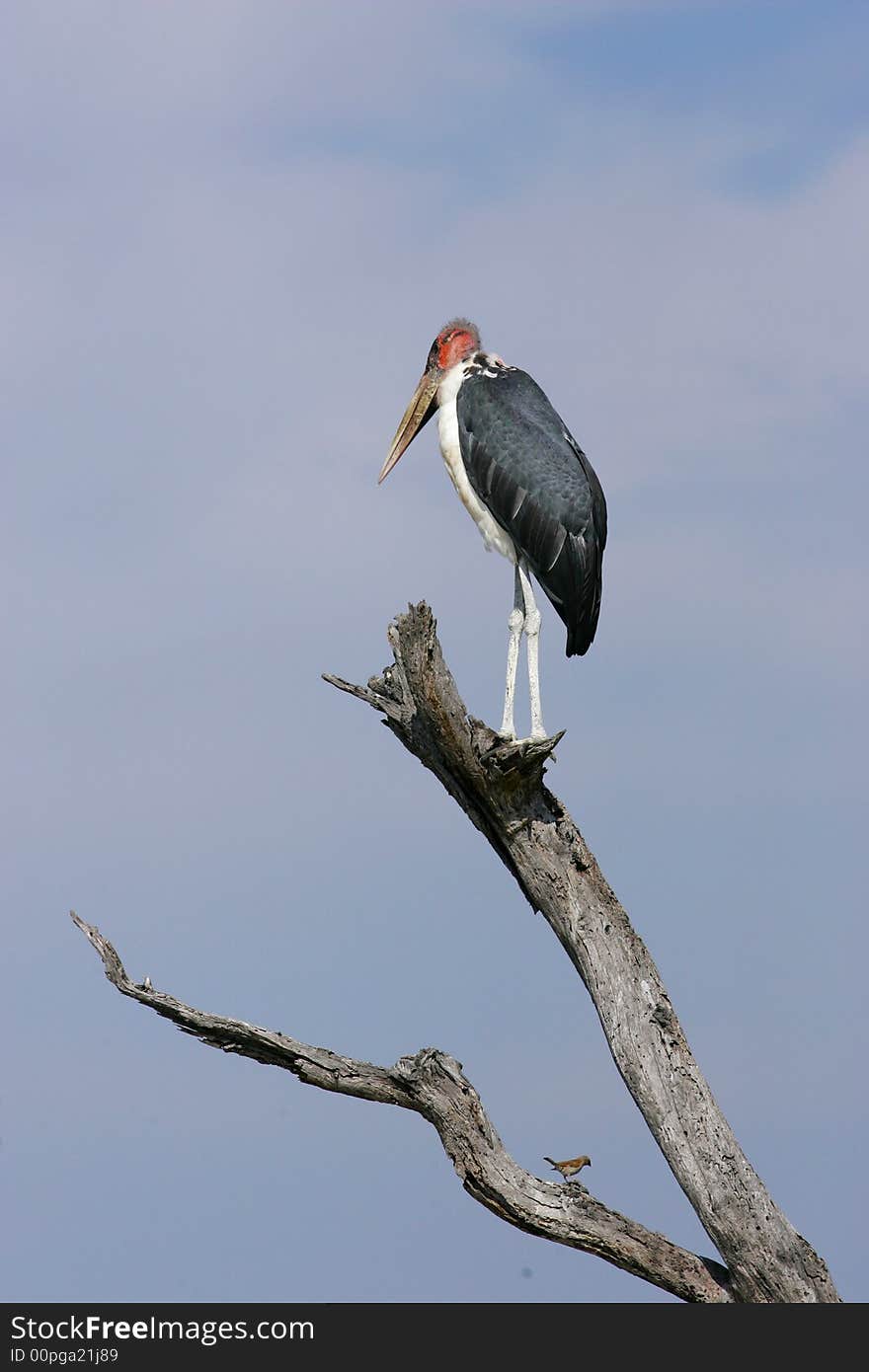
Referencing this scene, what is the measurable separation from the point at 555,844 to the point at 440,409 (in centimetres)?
369

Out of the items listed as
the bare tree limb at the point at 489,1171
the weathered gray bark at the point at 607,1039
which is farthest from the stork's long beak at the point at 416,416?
the bare tree limb at the point at 489,1171

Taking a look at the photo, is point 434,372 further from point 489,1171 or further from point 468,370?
point 489,1171

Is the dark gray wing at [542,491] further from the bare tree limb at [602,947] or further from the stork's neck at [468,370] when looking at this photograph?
the bare tree limb at [602,947]

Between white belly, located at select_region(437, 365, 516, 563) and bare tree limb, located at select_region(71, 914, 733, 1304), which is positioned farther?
white belly, located at select_region(437, 365, 516, 563)

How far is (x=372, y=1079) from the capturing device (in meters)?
9.46

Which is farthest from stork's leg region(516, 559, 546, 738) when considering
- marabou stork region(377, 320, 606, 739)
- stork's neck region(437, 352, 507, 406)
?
stork's neck region(437, 352, 507, 406)

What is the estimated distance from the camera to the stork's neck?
38.8 ft

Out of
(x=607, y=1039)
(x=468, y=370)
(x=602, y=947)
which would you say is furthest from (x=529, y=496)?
(x=607, y=1039)

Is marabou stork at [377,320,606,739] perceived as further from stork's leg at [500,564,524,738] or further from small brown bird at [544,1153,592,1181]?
small brown bird at [544,1153,592,1181]

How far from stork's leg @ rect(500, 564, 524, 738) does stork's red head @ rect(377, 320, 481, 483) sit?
1913mm

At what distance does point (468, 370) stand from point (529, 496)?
4.76 feet

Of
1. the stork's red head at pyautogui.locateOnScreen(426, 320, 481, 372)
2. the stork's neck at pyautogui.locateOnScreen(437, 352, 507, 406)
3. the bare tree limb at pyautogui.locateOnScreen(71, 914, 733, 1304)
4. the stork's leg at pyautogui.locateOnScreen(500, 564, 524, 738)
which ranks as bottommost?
the bare tree limb at pyautogui.locateOnScreen(71, 914, 733, 1304)
